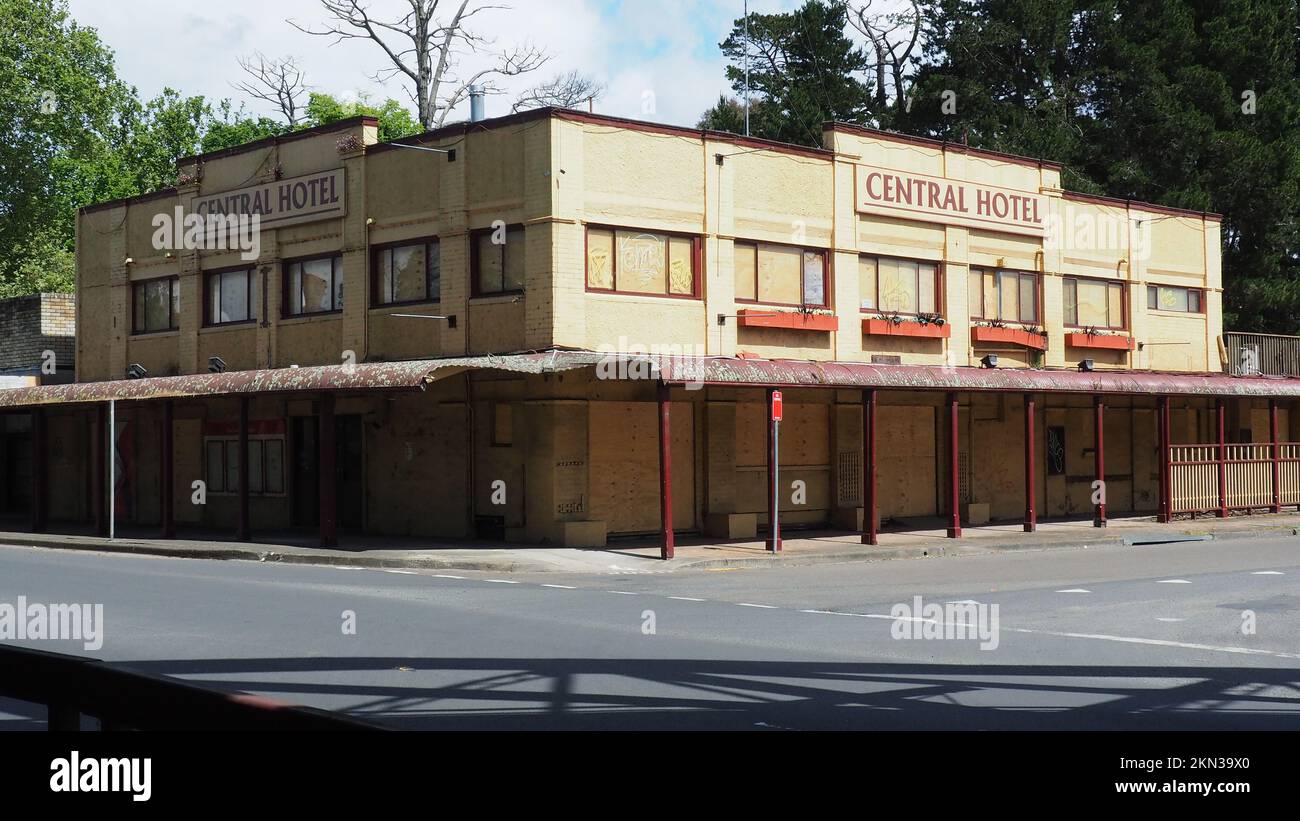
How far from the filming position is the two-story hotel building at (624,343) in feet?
78.7

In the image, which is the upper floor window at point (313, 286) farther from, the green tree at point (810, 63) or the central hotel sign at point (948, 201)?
the green tree at point (810, 63)

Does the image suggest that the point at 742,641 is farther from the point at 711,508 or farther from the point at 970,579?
the point at 711,508

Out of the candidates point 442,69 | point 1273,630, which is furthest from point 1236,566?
point 442,69

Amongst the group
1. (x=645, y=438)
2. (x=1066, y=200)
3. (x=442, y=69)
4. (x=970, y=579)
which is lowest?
(x=970, y=579)

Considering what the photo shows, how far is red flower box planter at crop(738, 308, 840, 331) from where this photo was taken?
83.9 feet

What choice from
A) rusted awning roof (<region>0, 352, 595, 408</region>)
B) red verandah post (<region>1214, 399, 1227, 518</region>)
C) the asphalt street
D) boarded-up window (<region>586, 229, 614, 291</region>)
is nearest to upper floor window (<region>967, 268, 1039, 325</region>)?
red verandah post (<region>1214, 399, 1227, 518</region>)

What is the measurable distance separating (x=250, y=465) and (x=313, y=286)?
15.7ft

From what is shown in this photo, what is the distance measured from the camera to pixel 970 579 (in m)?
19.2

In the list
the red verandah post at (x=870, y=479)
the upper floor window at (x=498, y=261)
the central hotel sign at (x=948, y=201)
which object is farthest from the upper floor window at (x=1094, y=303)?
the upper floor window at (x=498, y=261)

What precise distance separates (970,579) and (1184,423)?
19.0m

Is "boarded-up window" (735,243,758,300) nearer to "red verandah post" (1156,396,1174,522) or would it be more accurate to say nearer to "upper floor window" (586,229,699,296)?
"upper floor window" (586,229,699,296)

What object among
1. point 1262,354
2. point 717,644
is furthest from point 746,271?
point 1262,354

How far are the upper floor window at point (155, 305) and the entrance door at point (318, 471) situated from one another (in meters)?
4.76

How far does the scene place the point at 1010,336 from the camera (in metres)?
30.1
